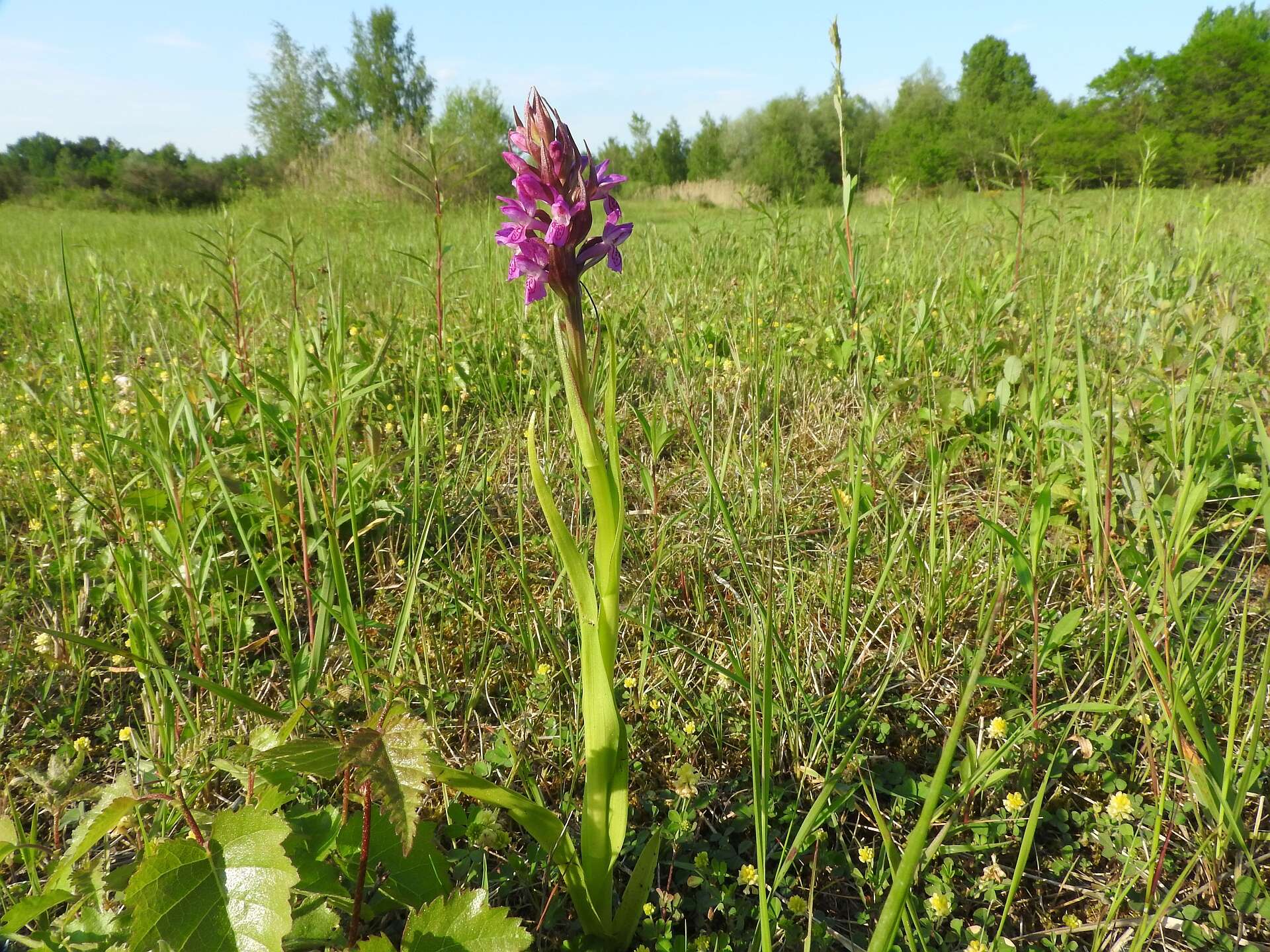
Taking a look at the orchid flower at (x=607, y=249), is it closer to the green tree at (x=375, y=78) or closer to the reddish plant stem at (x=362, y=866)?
the reddish plant stem at (x=362, y=866)

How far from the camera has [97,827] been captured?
0.76m

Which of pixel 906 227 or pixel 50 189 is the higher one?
pixel 50 189

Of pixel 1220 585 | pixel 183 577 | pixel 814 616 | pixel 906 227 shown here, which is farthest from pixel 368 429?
pixel 906 227

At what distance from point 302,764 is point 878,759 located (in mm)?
991

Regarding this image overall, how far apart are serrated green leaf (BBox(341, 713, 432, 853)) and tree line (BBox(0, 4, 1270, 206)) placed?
7.84 metres

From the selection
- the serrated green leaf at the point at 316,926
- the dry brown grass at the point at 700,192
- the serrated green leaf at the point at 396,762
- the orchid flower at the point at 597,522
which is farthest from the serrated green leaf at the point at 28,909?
the dry brown grass at the point at 700,192

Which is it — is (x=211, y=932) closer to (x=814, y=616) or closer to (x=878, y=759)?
(x=878, y=759)

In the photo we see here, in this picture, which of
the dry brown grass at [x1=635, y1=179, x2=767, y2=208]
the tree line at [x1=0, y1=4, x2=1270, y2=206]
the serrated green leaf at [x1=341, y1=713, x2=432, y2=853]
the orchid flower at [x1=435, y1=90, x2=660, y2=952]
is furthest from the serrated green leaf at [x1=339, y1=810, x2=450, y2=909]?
the dry brown grass at [x1=635, y1=179, x2=767, y2=208]

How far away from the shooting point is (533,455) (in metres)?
0.99

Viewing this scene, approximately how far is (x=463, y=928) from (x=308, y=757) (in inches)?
10.6

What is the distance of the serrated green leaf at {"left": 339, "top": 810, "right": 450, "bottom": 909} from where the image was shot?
0.93 m

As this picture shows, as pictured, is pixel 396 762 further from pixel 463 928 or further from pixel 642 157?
pixel 642 157

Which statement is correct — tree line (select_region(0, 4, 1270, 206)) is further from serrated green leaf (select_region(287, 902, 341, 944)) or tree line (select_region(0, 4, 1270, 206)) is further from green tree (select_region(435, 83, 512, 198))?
serrated green leaf (select_region(287, 902, 341, 944))

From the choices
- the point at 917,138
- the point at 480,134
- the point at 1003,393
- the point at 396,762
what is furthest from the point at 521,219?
the point at 917,138
